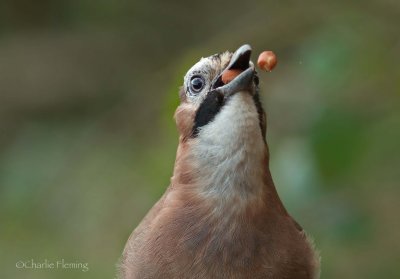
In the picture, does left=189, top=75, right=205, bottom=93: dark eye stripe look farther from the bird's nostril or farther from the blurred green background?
the blurred green background

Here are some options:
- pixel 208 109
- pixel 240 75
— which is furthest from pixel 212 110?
pixel 240 75

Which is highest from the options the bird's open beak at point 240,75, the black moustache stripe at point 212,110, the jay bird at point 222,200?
the bird's open beak at point 240,75

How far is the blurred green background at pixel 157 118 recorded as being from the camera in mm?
3748

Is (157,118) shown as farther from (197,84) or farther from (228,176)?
(228,176)

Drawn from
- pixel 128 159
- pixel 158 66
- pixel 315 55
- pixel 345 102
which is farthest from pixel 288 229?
pixel 158 66

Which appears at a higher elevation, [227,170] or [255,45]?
[255,45]

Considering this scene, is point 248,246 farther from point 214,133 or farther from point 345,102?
point 345,102

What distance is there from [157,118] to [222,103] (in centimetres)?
266

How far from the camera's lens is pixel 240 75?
311 cm

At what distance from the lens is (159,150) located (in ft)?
14.5

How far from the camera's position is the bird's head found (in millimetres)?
3100

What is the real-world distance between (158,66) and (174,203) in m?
4.26

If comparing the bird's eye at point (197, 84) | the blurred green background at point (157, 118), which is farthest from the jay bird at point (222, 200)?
the blurred green background at point (157, 118)

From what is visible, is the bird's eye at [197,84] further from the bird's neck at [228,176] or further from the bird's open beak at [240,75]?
the bird's neck at [228,176]
